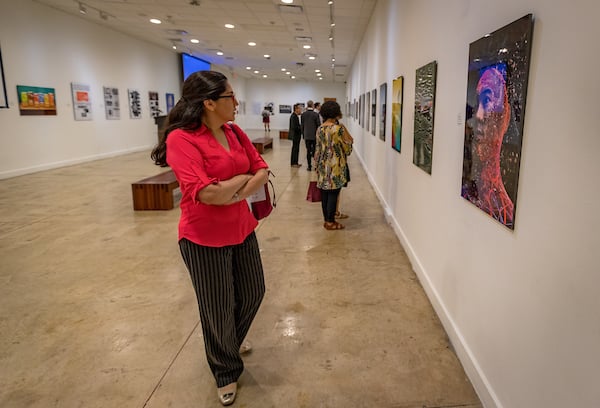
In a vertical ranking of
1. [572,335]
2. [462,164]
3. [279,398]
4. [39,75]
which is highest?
[39,75]

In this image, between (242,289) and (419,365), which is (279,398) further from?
(419,365)

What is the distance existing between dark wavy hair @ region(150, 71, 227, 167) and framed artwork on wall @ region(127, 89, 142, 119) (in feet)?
42.1

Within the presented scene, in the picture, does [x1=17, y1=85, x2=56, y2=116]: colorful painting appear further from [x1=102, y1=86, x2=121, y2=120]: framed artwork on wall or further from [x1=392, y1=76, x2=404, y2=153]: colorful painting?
[x1=392, y1=76, x2=404, y2=153]: colorful painting

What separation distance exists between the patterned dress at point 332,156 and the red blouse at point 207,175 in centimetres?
283

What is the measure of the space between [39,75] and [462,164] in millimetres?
10270

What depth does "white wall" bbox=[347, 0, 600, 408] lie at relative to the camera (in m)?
1.26

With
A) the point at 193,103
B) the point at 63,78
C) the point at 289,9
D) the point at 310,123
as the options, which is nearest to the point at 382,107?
the point at 310,123

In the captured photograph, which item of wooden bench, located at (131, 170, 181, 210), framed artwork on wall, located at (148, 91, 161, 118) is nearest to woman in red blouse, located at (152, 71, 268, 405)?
wooden bench, located at (131, 170, 181, 210)

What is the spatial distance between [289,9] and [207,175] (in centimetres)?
812

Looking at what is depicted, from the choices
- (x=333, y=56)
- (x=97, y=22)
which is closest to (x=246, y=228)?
(x=97, y=22)

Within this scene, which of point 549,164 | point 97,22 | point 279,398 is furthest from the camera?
point 97,22

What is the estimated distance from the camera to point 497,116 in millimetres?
1896

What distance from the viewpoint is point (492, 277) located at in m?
1.97

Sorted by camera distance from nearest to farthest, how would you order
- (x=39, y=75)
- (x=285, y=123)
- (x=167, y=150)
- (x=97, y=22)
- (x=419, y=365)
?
(x=167, y=150), (x=419, y=365), (x=39, y=75), (x=97, y=22), (x=285, y=123)
